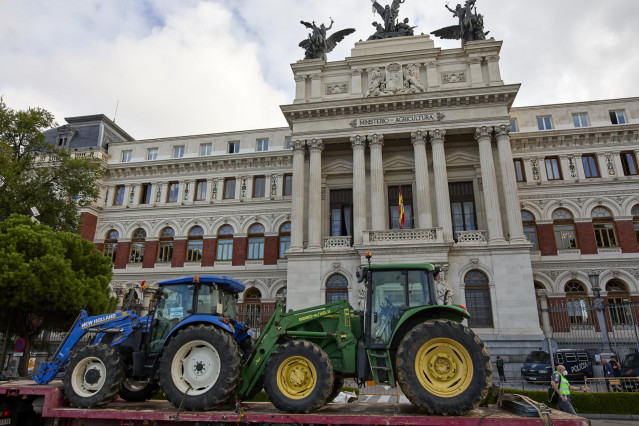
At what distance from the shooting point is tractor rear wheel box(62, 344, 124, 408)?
843 centimetres

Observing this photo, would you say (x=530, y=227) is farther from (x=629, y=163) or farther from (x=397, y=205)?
(x=397, y=205)

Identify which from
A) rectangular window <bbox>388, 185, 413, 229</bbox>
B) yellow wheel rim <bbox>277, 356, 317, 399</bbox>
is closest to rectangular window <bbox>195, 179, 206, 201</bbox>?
rectangular window <bbox>388, 185, 413, 229</bbox>

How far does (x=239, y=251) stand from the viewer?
3338 centimetres

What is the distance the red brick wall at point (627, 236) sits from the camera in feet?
94.1

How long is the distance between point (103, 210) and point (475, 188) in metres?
29.9

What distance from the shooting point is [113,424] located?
7844 millimetres

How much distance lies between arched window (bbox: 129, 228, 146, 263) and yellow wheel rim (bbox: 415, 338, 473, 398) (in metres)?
32.0

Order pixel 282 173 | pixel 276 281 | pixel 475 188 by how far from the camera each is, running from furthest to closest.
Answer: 1. pixel 282 173
2. pixel 276 281
3. pixel 475 188

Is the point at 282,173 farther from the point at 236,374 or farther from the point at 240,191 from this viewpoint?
the point at 236,374

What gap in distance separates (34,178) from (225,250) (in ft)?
45.0

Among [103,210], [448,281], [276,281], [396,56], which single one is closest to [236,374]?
[448,281]

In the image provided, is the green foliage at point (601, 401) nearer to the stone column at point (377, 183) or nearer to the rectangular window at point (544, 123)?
the stone column at point (377, 183)

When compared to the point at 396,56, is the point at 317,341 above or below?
below

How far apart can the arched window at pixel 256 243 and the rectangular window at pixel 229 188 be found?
342 centimetres
